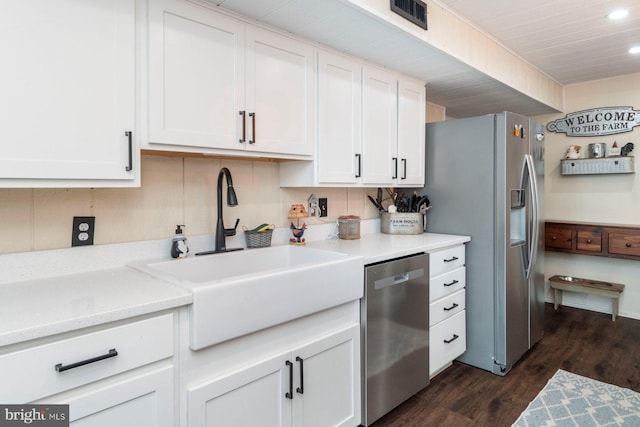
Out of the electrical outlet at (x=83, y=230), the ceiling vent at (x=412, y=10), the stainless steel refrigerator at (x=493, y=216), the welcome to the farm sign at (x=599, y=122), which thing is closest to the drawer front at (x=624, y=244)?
the welcome to the farm sign at (x=599, y=122)

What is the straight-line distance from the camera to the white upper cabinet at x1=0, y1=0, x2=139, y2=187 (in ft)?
3.75

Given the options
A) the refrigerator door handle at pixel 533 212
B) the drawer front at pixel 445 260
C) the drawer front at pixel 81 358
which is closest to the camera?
the drawer front at pixel 81 358

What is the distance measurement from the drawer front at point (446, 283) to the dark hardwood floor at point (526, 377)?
1.88 ft

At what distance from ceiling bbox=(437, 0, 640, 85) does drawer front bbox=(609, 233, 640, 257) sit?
1480 millimetres

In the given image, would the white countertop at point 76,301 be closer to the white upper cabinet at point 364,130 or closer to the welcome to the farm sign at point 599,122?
the white upper cabinet at point 364,130

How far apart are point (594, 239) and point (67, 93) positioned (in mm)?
4152

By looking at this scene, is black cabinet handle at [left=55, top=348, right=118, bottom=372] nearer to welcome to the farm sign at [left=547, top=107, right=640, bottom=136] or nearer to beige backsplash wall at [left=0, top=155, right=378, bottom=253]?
beige backsplash wall at [left=0, top=155, right=378, bottom=253]

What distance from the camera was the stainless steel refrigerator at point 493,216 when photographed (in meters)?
2.51

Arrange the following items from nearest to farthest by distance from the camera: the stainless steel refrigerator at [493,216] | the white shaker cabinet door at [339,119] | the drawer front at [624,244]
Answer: the white shaker cabinet door at [339,119] → the stainless steel refrigerator at [493,216] → the drawer front at [624,244]

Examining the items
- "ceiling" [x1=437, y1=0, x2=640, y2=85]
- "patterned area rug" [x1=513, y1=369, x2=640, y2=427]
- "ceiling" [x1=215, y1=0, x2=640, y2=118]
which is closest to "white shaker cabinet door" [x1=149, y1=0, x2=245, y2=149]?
"ceiling" [x1=215, y1=0, x2=640, y2=118]

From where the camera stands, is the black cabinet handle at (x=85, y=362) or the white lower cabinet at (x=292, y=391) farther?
the white lower cabinet at (x=292, y=391)

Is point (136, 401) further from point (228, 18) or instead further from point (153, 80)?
point (228, 18)

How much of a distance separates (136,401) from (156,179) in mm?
998

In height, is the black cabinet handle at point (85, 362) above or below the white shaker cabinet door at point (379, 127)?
below
